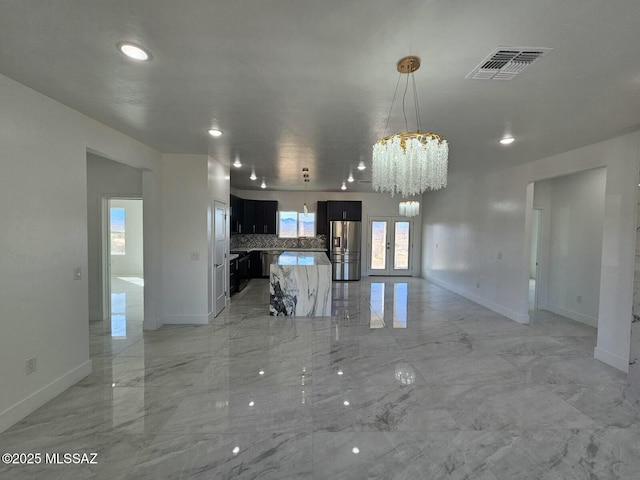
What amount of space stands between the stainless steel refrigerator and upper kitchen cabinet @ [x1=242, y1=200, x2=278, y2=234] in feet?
A: 5.69

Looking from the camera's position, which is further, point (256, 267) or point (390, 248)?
point (390, 248)

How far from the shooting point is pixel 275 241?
9172mm

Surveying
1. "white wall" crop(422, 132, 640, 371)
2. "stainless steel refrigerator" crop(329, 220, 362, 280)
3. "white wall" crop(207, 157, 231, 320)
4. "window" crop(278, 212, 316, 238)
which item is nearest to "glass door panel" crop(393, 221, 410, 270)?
"white wall" crop(422, 132, 640, 371)

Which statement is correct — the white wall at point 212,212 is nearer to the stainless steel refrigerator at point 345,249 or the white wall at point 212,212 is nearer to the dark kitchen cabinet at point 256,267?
the dark kitchen cabinet at point 256,267

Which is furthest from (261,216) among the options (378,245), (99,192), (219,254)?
(99,192)

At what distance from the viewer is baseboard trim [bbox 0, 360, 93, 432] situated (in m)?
2.28

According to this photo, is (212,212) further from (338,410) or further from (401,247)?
(401,247)

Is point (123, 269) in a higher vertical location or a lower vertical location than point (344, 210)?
lower

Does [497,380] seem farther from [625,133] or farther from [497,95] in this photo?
[625,133]

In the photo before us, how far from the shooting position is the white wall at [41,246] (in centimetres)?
227

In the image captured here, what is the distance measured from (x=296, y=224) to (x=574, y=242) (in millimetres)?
6501

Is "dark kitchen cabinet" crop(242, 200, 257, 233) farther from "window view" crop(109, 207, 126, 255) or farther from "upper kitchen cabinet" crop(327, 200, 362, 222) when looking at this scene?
"window view" crop(109, 207, 126, 255)

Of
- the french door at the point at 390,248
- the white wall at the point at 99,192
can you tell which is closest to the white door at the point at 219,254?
the white wall at the point at 99,192

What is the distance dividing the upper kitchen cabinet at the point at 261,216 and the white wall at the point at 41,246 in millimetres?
5555
